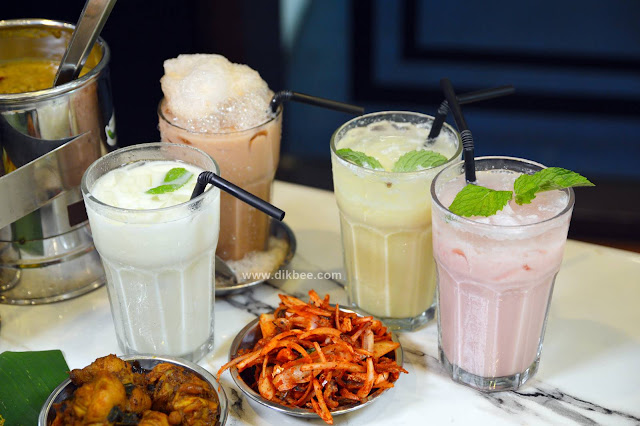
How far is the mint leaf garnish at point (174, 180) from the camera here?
1392mm

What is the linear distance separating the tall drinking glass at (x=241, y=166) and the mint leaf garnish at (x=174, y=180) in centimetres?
15

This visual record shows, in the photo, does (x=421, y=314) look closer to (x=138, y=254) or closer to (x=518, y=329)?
(x=518, y=329)

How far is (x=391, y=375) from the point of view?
54.0 inches

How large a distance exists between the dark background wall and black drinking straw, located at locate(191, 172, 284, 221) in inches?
61.2

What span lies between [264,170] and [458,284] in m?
0.53

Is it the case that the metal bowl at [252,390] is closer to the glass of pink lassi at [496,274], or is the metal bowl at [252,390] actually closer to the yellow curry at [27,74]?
the glass of pink lassi at [496,274]

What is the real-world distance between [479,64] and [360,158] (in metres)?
1.83

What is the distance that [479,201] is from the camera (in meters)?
1.27

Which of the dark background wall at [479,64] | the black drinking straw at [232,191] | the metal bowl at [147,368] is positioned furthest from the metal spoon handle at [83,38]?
the dark background wall at [479,64]

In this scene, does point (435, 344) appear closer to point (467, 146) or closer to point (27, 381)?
point (467, 146)

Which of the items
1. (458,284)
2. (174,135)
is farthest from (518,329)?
(174,135)

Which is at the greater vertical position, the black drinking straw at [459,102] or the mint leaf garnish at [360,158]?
the black drinking straw at [459,102]

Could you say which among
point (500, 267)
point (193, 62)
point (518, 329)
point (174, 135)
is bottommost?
point (518, 329)

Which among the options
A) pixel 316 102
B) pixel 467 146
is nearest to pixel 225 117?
pixel 316 102
